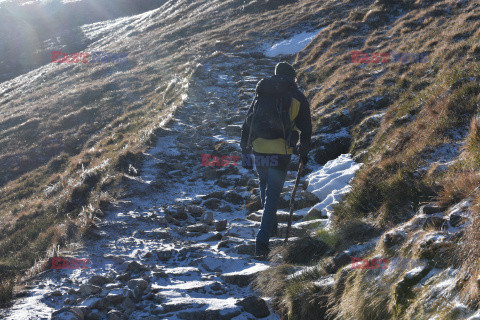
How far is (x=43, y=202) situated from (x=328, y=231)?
9896 mm

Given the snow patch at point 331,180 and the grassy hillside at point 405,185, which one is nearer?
the grassy hillside at point 405,185

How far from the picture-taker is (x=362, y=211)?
501 cm

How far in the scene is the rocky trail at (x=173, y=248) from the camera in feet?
13.9

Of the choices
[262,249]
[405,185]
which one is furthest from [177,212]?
[405,185]

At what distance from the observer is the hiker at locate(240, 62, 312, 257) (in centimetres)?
518

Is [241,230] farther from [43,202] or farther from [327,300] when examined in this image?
[43,202]

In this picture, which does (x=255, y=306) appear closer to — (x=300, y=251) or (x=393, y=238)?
(x=300, y=251)

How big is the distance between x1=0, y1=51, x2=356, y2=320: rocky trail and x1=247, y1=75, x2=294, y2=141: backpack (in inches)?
69.1

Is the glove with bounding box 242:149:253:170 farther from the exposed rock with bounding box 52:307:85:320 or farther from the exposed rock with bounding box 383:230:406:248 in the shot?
the exposed rock with bounding box 52:307:85:320

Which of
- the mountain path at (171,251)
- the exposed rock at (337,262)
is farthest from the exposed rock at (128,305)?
the exposed rock at (337,262)

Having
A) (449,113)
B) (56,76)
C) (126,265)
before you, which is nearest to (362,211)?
(449,113)

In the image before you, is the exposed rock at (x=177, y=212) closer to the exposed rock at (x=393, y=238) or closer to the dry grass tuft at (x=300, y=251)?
the dry grass tuft at (x=300, y=251)

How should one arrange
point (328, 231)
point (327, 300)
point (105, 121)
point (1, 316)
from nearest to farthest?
point (327, 300)
point (1, 316)
point (328, 231)
point (105, 121)

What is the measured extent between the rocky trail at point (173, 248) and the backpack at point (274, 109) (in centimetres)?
175
